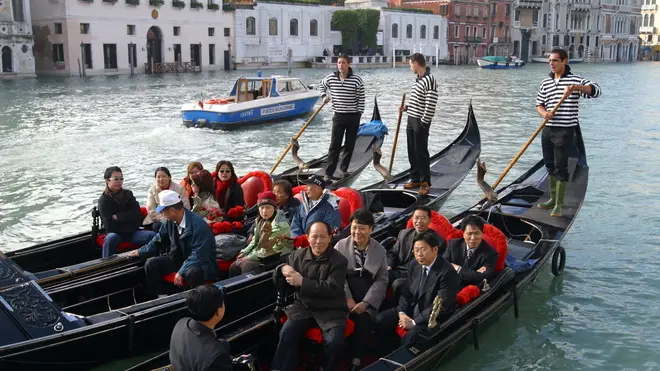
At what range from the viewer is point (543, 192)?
5.41 m

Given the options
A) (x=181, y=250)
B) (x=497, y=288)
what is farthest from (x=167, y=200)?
(x=497, y=288)

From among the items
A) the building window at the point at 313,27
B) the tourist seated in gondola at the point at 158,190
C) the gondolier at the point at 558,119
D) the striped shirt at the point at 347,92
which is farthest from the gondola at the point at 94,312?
the building window at the point at 313,27

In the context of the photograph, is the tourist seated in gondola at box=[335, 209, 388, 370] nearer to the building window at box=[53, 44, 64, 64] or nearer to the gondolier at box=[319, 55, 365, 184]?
the gondolier at box=[319, 55, 365, 184]

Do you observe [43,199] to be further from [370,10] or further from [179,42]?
[370,10]

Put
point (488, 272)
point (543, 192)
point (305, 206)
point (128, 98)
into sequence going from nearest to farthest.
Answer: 1. point (488, 272)
2. point (305, 206)
3. point (543, 192)
4. point (128, 98)

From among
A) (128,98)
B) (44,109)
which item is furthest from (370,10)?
(44,109)

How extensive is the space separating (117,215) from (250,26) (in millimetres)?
30409

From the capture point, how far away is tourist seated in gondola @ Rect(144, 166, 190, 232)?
14.3 ft

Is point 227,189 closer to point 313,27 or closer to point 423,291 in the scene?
point 423,291

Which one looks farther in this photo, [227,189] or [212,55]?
[212,55]

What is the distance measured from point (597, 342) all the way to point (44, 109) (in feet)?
46.1

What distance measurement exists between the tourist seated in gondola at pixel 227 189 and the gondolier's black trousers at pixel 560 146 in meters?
2.33

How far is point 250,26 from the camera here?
3331 cm

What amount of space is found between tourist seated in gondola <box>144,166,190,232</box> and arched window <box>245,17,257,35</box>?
29716 mm
